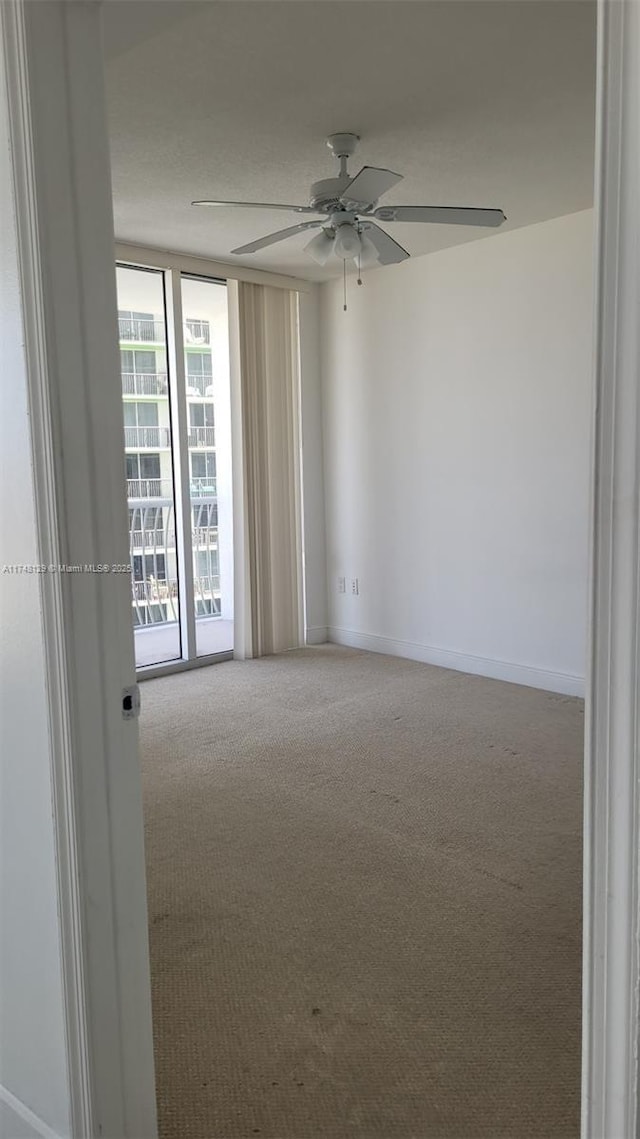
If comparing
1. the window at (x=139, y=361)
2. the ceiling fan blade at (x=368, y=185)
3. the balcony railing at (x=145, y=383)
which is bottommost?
the balcony railing at (x=145, y=383)

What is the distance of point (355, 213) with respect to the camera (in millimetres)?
3168

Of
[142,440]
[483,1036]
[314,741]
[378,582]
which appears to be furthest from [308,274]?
[483,1036]

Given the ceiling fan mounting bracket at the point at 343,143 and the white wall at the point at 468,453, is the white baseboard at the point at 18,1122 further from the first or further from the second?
the white wall at the point at 468,453

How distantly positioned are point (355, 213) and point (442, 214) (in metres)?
0.36

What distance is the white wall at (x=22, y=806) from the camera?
140 centimetres

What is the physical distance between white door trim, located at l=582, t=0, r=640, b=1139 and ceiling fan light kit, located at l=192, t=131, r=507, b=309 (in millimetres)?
2136

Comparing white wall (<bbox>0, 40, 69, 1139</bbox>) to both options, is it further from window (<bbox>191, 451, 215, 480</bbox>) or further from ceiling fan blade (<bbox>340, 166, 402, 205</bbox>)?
window (<bbox>191, 451, 215, 480</bbox>)

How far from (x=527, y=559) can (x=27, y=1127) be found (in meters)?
3.85

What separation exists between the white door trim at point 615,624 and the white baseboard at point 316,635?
A: 5.17 meters

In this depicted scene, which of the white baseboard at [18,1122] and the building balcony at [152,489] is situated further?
the building balcony at [152,489]

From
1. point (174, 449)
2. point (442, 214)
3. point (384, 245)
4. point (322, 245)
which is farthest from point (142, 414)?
point (442, 214)

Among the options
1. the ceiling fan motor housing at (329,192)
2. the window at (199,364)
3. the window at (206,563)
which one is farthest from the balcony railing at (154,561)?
the ceiling fan motor housing at (329,192)

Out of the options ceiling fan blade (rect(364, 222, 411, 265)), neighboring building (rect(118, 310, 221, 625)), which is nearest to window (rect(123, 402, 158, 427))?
neighboring building (rect(118, 310, 221, 625))

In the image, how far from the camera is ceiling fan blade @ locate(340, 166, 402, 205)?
273cm
